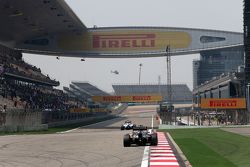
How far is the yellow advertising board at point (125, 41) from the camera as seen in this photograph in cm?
9138

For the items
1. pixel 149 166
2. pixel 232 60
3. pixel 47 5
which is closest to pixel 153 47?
pixel 47 5

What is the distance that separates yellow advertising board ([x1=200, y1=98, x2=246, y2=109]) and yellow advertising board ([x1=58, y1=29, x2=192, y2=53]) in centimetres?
3447

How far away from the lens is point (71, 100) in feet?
347

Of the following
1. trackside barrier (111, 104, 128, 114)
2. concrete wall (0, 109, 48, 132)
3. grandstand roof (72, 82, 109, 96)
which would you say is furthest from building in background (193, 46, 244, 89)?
concrete wall (0, 109, 48, 132)

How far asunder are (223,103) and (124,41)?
37.7m

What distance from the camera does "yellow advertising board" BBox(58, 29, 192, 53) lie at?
91.4 meters

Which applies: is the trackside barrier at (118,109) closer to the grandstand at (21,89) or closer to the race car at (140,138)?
the grandstand at (21,89)

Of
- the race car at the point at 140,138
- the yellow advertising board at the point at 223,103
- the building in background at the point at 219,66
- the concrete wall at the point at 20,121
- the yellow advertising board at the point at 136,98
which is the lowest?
the race car at the point at 140,138

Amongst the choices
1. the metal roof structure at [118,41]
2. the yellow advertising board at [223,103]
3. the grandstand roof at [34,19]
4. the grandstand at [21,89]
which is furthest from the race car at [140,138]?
the metal roof structure at [118,41]

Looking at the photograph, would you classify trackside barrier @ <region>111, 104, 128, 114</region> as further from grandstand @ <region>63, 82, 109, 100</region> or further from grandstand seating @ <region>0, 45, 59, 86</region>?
grandstand seating @ <region>0, 45, 59, 86</region>

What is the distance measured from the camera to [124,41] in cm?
9275

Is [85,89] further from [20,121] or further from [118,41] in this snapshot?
[20,121]

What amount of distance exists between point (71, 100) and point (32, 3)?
4376 cm

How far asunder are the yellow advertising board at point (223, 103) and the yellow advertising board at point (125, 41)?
113 ft
